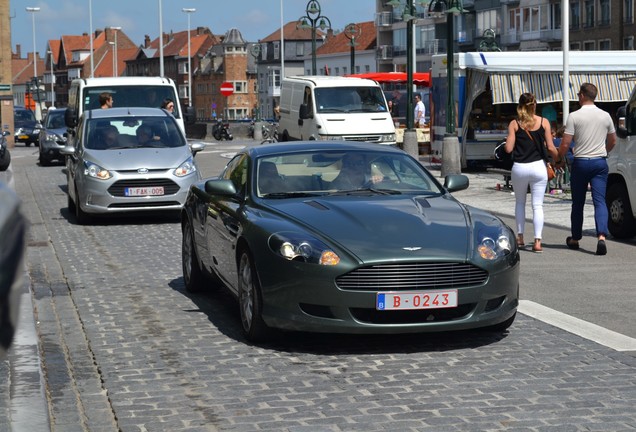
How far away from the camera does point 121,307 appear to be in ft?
32.2

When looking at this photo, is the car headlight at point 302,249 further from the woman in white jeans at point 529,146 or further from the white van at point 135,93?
the white van at point 135,93

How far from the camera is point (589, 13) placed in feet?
276

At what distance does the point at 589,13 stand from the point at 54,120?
53.6 meters

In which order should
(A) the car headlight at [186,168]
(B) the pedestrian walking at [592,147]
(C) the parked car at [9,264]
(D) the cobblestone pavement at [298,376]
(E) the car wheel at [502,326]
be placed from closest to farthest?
(C) the parked car at [9,264], (D) the cobblestone pavement at [298,376], (E) the car wheel at [502,326], (B) the pedestrian walking at [592,147], (A) the car headlight at [186,168]

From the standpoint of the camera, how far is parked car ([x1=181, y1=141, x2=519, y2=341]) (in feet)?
24.5

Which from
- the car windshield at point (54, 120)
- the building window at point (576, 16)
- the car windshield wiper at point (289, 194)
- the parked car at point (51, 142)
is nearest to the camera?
the car windshield wiper at point (289, 194)

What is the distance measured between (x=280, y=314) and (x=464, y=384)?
141 cm

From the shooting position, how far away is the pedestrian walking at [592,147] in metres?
13.2

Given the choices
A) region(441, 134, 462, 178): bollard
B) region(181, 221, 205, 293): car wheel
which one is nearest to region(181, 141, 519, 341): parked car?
region(181, 221, 205, 293): car wheel

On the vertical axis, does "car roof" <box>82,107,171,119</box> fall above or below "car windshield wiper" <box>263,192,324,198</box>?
above

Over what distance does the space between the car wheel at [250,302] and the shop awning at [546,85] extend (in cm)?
2190

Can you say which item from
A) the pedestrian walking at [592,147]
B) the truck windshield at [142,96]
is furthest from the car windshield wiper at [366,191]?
the truck windshield at [142,96]

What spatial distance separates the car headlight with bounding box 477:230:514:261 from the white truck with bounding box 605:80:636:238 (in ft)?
22.0

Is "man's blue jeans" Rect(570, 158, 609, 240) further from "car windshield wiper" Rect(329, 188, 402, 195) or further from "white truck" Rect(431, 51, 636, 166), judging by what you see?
"white truck" Rect(431, 51, 636, 166)
